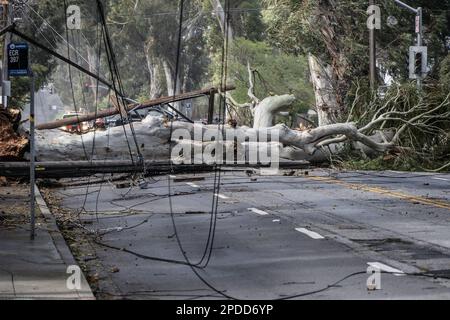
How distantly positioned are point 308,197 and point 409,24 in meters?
28.9

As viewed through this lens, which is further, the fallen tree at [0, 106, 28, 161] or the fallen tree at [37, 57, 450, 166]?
the fallen tree at [37, 57, 450, 166]

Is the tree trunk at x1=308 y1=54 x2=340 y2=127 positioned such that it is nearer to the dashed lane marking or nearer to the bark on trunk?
the bark on trunk

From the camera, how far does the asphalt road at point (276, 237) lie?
8.43 meters

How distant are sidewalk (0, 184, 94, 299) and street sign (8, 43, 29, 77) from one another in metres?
2.49

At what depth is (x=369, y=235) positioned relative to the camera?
11.8 m

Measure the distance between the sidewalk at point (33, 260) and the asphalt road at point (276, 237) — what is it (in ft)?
1.51

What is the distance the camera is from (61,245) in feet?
36.2

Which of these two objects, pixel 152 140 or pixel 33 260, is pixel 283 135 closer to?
pixel 152 140

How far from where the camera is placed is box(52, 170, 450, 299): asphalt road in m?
8.43

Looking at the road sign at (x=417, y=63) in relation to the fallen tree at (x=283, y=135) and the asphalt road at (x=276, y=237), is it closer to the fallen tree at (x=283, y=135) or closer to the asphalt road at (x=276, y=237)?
the fallen tree at (x=283, y=135)

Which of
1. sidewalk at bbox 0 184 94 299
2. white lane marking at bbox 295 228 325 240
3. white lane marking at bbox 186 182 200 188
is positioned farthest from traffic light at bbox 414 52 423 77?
white lane marking at bbox 295 228 325 240

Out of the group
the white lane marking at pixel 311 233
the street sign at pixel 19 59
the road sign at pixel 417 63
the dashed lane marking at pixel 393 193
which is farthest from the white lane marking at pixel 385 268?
the road sign at pixel 417 63

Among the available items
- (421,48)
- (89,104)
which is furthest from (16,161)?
(89,104)
